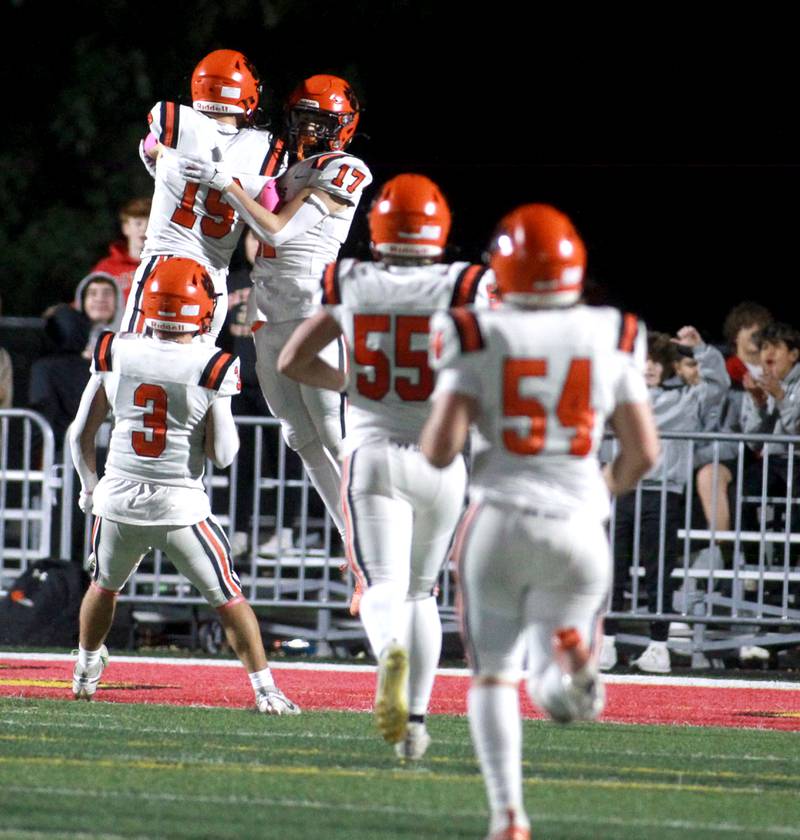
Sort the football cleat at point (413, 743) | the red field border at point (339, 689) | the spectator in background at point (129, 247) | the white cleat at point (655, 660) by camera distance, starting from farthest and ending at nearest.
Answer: the spectator in background at point (129, 247) < the white cleat at point (655, 660) < the red field border at point (339, 689) < the football cleat at point (413, 743)

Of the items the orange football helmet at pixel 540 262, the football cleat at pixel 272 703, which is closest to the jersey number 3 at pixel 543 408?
the orange football helmet at pixel 540 262

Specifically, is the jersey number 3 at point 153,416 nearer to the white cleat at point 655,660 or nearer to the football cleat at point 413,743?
the football cleat at point 413,743

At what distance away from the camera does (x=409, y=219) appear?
6.52 m

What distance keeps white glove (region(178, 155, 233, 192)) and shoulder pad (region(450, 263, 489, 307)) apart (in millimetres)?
1942

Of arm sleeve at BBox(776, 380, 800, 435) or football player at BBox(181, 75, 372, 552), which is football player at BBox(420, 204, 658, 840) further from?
arm sleeve at BBox(776, 380, 800, 435)

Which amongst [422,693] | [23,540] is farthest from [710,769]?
[23,540]

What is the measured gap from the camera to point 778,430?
38.4 feet

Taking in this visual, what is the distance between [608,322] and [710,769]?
226 centimetres

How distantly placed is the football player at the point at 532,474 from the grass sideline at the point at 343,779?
537 mm

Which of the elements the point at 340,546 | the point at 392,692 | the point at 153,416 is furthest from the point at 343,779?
the point at 340,546

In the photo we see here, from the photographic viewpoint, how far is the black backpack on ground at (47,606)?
434 inches

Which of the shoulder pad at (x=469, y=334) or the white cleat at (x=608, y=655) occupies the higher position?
the shoulder pad at (x=469, y=334)

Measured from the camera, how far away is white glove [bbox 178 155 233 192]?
27.0 ft

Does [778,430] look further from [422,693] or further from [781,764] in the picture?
[422,693]
